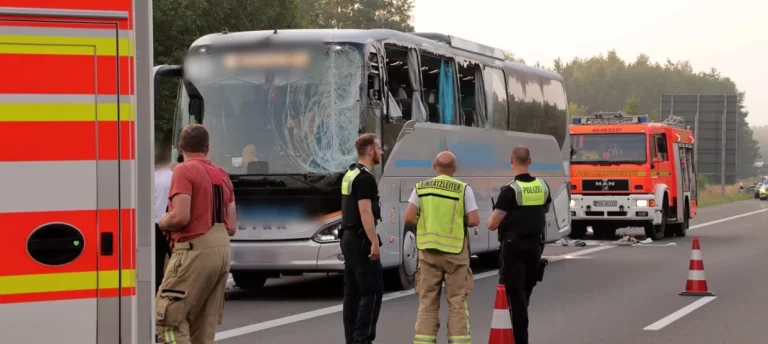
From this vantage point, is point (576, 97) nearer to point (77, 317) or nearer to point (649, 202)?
point (649, 202)

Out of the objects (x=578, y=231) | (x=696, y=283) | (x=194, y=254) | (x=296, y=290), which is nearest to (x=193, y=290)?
(x=194, y=254)

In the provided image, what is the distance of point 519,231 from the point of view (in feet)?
33.9

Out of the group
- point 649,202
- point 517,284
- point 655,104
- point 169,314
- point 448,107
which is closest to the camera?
point 169,314

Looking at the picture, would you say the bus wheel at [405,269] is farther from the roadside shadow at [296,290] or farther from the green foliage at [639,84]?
the green foliage at [639,84]

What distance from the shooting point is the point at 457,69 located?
18.8m

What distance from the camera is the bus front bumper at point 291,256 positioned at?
1516 cm

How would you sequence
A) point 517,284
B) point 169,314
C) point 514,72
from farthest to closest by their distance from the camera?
1. point 514,72
2. point 517,284
3. point 169,314

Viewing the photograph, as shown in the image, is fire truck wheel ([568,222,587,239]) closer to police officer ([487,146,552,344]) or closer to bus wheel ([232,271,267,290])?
bus wheel ([232,271,267,290])

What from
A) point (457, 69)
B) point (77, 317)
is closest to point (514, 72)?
point (457, 69)

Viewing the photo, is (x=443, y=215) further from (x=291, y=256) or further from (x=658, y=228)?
(x=658, y=228)

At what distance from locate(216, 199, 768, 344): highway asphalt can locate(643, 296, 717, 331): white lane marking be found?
0.01m

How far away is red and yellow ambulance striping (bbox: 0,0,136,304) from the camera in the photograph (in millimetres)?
5457

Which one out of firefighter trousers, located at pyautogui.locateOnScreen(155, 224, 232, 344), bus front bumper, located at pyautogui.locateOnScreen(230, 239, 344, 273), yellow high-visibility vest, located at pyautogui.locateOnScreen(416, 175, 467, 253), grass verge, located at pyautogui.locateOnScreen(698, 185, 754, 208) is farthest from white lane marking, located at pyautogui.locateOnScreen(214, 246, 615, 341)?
grass verge, located at pyautogui.locateOnScreen(698, 185, 754, 208)

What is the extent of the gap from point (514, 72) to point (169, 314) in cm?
1440
